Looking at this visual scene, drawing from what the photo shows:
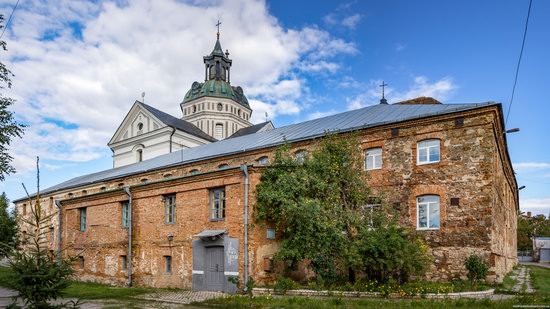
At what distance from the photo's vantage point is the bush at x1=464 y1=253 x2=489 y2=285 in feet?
52.9

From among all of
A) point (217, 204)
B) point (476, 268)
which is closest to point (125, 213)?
point (217, 204)

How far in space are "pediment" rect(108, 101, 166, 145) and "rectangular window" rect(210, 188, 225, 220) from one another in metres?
26.3

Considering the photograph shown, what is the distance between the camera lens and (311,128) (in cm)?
2566

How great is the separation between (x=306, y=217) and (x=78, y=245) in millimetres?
14328

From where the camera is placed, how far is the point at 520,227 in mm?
55438

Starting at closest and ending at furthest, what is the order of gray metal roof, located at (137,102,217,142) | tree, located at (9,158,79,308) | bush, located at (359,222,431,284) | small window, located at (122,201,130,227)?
tree, located at (9,158,79,308) < bush, located at (359,222,431,284) < small window, located at (122,201,130,227) < gray metal roof, located at (137,102,217,142)

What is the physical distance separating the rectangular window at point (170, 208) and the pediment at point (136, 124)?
2416 centimetres

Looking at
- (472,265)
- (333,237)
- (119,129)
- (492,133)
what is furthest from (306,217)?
(119,129)

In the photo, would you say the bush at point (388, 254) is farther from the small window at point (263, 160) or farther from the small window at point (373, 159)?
the small window at point (263, 160)

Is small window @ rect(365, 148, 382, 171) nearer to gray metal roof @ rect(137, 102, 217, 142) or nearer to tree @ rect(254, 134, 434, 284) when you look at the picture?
tree @ rect(254, 134, 434, 284)

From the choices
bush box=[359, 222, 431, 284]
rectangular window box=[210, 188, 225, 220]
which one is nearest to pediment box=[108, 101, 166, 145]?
rectangular window box=[210, 188, 225, 220]

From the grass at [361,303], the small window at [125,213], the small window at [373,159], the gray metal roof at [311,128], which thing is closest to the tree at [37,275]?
the grass at [361,303]

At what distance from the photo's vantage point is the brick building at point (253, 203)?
54.3 ft

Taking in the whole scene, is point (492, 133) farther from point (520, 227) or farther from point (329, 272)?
point (520, 227)
